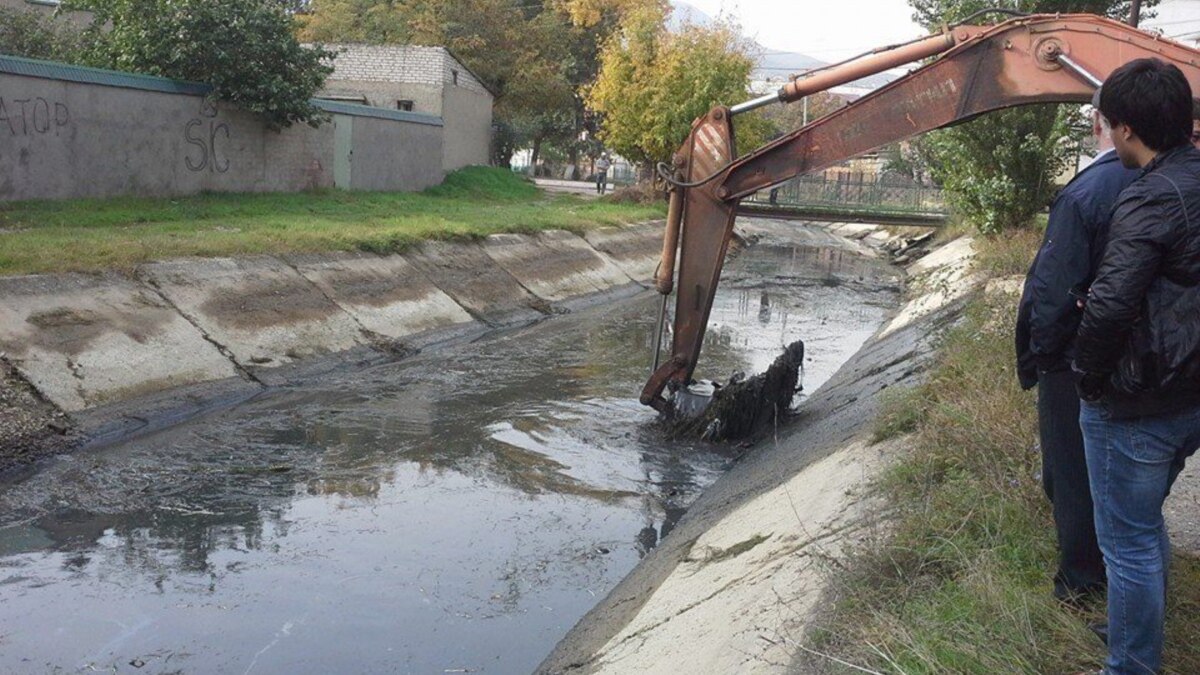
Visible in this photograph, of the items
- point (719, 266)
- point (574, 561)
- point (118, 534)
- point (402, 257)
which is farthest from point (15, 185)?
point (574, 561)

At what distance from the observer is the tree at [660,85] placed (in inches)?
1436

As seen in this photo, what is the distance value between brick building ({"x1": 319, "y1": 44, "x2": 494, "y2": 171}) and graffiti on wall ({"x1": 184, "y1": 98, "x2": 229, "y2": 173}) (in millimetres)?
12824

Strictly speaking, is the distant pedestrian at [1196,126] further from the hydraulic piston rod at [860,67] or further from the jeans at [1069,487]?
the hydraulic piston rod at [860,67]

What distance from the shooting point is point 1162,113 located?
364 cm

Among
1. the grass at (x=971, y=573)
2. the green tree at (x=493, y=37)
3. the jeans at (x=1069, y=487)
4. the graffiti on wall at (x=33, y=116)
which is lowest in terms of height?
the grass at (x=971, y=573)

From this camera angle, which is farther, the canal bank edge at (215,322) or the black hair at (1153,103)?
the canal bank edge at (215,322)

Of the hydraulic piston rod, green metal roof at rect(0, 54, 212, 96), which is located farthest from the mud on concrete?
green metal roof at rect(0, 54, 212, 96)

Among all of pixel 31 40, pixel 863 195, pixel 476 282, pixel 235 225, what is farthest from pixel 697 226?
pixel 863 195

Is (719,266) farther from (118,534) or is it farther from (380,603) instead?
(118,534)

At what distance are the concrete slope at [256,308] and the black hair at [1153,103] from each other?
11.1 m

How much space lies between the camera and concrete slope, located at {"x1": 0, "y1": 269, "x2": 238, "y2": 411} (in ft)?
35.3

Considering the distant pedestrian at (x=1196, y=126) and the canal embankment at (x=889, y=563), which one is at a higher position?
the distant pedestrian at (x=1196, y=126)

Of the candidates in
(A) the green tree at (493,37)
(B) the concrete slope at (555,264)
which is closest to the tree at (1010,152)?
(B) the concrete slope at (555,264)

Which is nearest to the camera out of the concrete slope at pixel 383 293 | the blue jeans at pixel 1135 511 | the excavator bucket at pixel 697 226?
the blue jeans at pixel 1135 511
